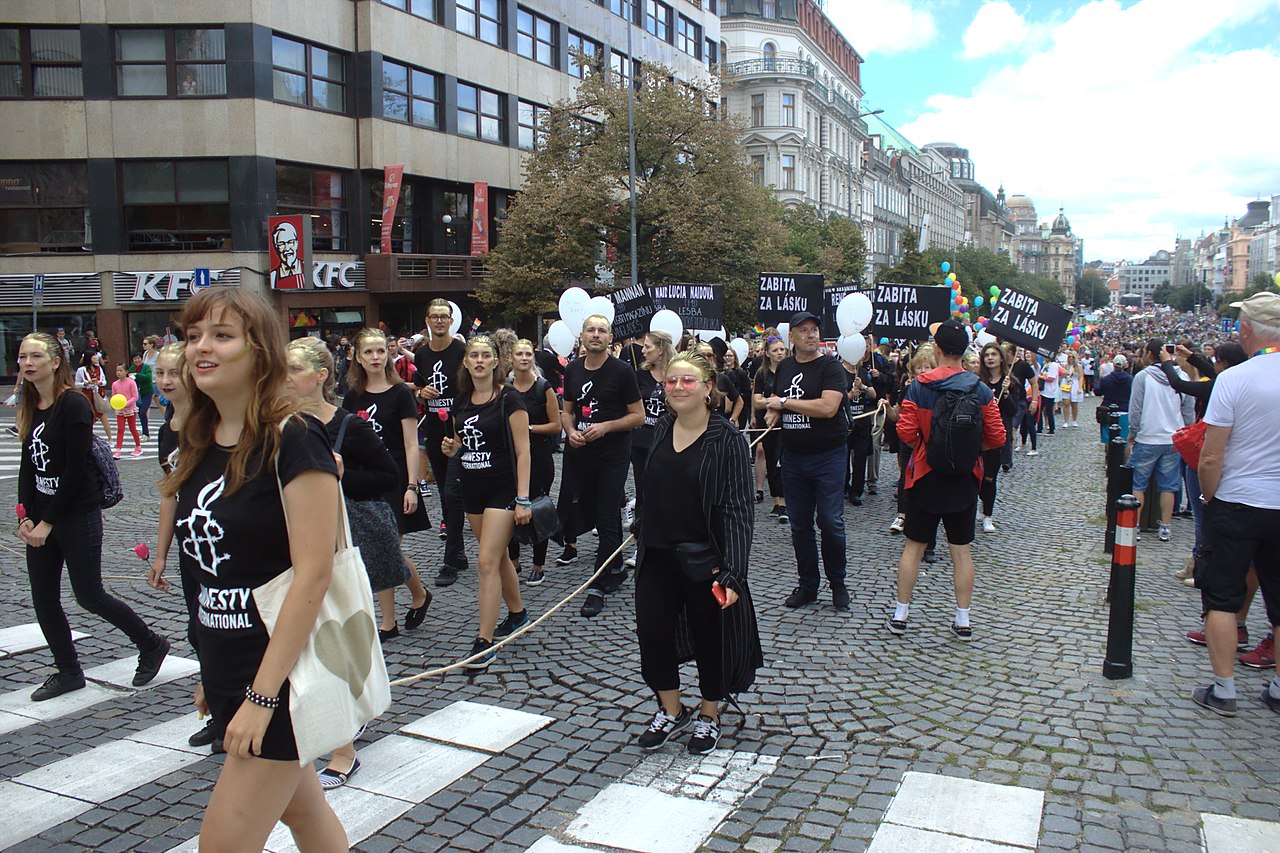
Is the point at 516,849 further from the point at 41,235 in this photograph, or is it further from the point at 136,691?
the point at 41,235

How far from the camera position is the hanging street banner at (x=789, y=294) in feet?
42.2

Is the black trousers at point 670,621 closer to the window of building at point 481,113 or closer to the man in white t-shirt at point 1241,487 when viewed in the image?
the man in white t-shirt at point 1241,487

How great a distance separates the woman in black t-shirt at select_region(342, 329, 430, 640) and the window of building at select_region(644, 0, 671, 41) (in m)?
40.3

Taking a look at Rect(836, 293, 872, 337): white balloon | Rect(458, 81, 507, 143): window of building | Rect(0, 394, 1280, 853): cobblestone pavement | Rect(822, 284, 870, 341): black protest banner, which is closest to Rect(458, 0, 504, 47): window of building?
Rect(458, 81, 507, 143): window of building

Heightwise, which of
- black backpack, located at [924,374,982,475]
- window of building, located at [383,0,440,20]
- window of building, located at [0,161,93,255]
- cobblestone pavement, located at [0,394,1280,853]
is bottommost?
cobblestone pavement, located at [0,394,1280,853]

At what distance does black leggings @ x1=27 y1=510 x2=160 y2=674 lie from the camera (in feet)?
16.6

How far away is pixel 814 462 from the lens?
6648mm

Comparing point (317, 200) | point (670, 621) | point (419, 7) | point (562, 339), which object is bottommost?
point (670, 621)

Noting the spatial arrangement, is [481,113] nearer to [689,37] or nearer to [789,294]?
[689,37]

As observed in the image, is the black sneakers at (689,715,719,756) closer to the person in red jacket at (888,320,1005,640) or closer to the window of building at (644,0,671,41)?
the person in red jacket at (888,320,1005,640)

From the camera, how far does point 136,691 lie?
17.3ft

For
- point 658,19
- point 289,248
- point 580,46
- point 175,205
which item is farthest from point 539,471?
point 658,19

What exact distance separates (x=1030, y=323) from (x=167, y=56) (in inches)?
997

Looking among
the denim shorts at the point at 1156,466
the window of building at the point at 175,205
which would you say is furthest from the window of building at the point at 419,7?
the denim shorts at the point at 1156,466
